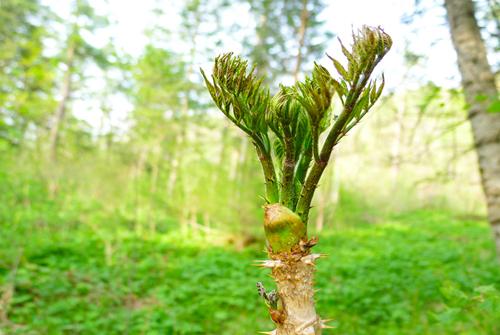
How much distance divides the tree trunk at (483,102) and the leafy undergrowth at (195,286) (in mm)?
895

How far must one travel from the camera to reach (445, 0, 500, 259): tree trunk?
337 cm

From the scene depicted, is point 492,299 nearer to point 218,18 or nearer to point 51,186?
point 51,186

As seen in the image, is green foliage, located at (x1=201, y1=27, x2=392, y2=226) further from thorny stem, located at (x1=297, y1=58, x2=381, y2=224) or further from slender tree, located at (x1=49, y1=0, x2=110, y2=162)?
slender tree, located at (x1=49, y1=0, x2=110, y2=162)

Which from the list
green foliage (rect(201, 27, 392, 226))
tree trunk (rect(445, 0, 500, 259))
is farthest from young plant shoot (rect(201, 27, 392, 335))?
tree trunk (rect(445, 0, 500, 259))

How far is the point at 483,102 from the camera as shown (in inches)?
132

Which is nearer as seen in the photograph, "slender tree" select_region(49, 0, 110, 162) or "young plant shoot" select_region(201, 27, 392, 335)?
"young plant shoot" select_region(201, 27, 392, 335)

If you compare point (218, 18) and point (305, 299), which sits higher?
point (218, 18)

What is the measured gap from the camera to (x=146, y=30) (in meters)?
16.5

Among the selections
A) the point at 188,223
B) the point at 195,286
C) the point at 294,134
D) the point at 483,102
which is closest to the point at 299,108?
the point at 294,134

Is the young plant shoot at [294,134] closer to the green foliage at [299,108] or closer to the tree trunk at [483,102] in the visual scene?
the green foliage at [299,108]

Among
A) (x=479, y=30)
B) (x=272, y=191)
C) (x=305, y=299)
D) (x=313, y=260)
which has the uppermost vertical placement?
(x=479, y=30)

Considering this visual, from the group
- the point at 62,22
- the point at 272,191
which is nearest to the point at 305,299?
the point at 272,191

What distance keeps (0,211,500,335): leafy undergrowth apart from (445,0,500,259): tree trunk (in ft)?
2.94

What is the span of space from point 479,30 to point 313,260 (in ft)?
12.3
